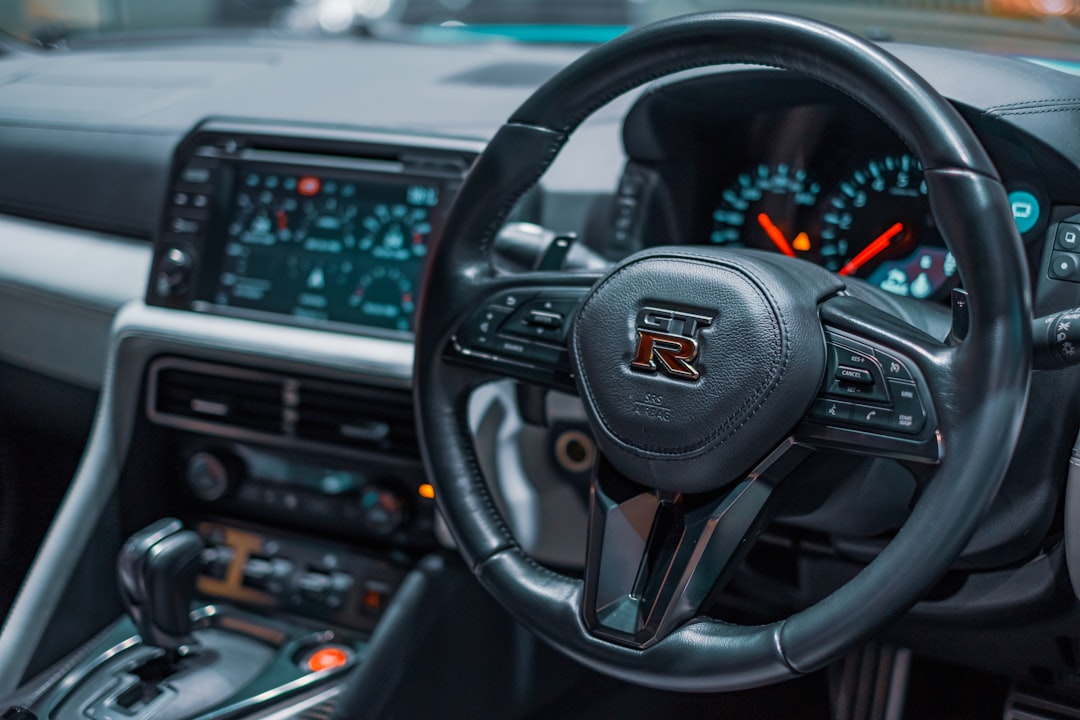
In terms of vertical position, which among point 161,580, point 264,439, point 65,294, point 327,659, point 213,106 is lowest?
point 327,659

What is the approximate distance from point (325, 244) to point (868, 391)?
2.82 ft

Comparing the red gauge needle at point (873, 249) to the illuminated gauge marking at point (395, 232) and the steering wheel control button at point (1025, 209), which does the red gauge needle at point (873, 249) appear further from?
the illuminated gauge marking at point (395, 232)

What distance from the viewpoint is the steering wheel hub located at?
0.92 m

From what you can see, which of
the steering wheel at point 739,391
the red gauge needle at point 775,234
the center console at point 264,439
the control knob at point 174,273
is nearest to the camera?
the steering wheel at point 739,391

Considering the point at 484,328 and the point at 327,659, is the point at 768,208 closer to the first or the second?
the point at 484,328

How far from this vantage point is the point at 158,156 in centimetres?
165

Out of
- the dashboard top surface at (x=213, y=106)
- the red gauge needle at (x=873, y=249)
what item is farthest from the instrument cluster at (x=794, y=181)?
the dashboard top surface at (x=213, y=106)

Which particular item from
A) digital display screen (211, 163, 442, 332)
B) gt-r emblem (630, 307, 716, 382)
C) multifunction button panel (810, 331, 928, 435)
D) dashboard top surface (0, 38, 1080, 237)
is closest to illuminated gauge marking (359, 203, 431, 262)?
digital display screen (211, 163, 442, 332)

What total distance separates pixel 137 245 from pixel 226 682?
66 centimetres

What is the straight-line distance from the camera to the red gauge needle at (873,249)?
4.09ft

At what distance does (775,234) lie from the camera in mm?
1327

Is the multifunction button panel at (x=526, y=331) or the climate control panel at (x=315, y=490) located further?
the climate control panel at (x=315, y=490)

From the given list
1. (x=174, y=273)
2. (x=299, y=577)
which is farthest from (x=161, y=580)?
(x=174, y=273)

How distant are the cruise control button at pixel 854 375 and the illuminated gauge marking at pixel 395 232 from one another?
689 mm
